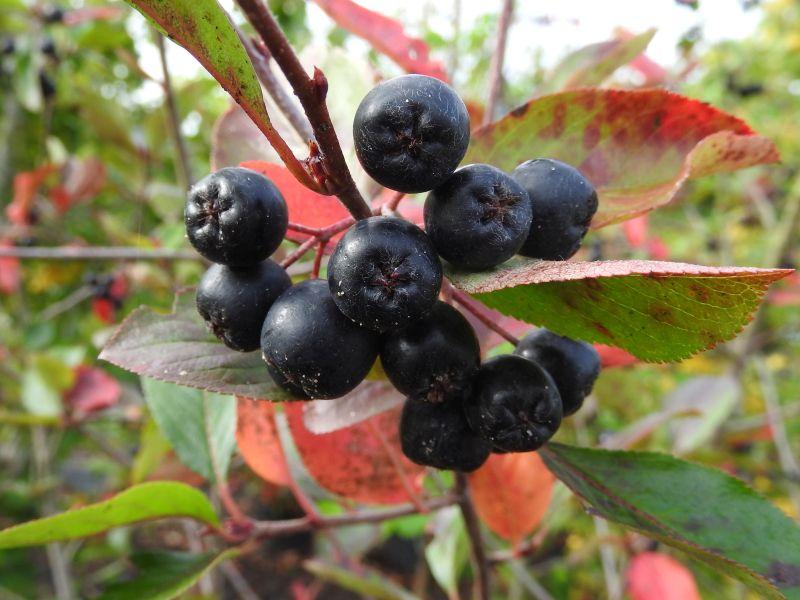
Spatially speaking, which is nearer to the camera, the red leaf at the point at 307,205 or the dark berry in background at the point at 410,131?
the dark berry in background at the point at 410,131

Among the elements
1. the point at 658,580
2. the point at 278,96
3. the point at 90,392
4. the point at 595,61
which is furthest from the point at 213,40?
the point at 90,392

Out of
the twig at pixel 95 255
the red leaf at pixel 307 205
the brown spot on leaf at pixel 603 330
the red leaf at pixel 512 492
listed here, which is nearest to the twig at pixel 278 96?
the red leaf at pixel 307 205

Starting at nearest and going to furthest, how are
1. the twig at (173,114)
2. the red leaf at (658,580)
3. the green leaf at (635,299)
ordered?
1. the green leaf at (635,299)
2. the twig at (173,114)
3. the red leaf at (658,580)

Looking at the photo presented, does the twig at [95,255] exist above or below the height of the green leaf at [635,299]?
below

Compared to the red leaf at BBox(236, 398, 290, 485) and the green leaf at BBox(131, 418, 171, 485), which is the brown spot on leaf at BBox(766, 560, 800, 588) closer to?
the red leaf at BBox(236, 398, 290, 485)

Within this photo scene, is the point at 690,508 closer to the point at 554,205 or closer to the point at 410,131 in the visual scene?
the point at 554,205

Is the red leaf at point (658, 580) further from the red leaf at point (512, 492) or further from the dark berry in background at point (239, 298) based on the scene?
the dark berry in background at point (239, 298)

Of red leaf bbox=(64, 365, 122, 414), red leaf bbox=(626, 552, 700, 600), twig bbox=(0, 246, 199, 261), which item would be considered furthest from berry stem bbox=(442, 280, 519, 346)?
red leaf bbox=(64, 365, 122, 414)
